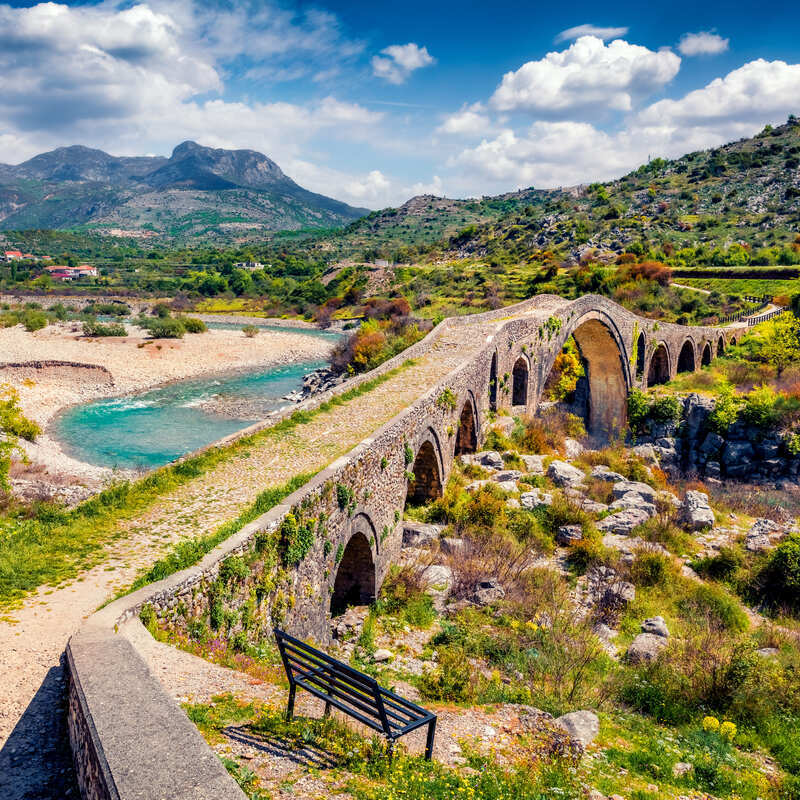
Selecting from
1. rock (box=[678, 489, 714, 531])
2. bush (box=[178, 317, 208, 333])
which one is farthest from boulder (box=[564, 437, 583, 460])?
bush (box=[178, 317, 208, 333])

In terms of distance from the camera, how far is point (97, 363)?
39.4m

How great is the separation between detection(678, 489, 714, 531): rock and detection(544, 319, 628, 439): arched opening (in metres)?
12.2

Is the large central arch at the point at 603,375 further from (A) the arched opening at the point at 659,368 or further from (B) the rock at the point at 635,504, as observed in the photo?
(B) the rock at the point at 635,504

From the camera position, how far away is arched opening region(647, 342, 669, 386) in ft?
108

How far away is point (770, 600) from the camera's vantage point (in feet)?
41.9

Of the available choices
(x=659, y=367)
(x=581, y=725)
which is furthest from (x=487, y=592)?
(x=659, y=367)

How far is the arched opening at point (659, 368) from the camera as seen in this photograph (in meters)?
33.0

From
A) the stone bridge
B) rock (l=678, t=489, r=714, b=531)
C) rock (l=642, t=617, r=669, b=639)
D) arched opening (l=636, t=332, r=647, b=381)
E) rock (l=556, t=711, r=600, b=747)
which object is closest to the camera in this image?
the stone bridge

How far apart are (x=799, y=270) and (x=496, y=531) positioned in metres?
39.4

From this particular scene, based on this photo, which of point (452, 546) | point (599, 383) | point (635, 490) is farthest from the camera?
point (599, 383)

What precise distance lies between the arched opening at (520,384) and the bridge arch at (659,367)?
13.1 metres

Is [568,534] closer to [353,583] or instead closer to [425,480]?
[425,480]

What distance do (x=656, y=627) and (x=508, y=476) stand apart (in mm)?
7152

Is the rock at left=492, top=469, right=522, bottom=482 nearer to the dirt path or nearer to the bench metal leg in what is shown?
the dirt path
